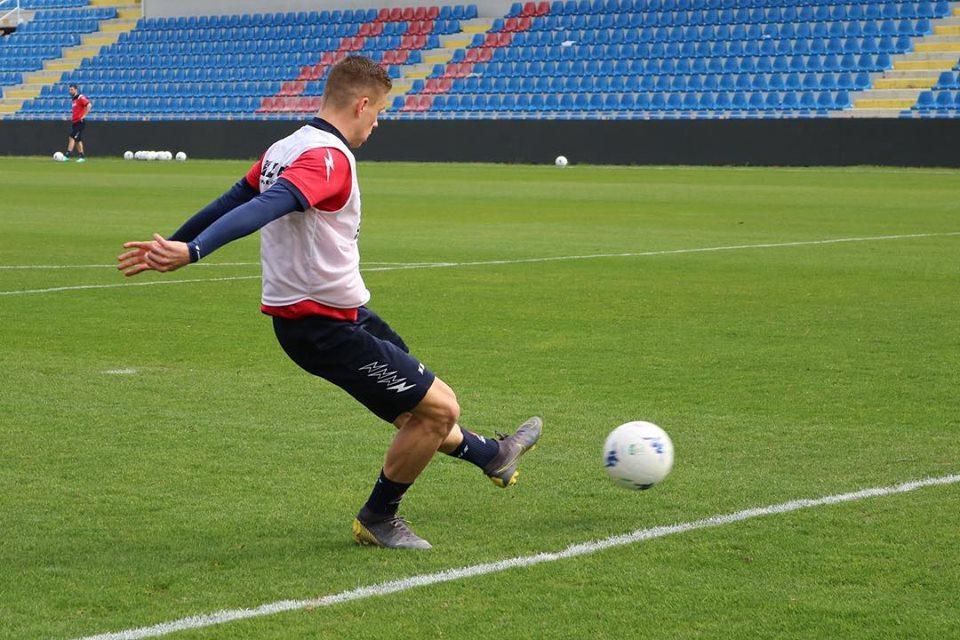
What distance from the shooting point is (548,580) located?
4.78 metres

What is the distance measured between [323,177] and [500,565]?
53.7 inches

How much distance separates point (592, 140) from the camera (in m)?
39.0

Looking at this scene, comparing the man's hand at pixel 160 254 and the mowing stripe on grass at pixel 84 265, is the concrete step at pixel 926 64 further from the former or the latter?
the man's hand at pixel 160 254

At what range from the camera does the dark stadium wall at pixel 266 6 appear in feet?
161

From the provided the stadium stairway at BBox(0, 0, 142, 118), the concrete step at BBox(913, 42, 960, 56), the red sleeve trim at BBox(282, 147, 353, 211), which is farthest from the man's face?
the stadium stairway at BBox(0, 0, 142, 118)

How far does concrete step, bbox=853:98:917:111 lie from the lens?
36125 mm

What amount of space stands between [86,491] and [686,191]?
2195cm

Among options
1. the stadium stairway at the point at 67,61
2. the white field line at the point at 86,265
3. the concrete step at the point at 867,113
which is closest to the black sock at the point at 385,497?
the white field line at the point at 86,265

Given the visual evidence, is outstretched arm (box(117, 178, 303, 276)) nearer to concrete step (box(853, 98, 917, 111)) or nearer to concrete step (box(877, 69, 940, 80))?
concrete step (box(853, 98, 917, 111))

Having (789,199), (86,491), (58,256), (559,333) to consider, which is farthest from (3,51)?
(86,491)

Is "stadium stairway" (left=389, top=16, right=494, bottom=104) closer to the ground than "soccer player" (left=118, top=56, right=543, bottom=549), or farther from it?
closer to the ground

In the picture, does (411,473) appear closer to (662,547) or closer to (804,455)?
(662,547)

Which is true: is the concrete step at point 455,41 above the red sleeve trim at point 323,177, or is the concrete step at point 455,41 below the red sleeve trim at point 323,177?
below

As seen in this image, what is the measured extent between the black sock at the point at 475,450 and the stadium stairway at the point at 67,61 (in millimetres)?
51550
